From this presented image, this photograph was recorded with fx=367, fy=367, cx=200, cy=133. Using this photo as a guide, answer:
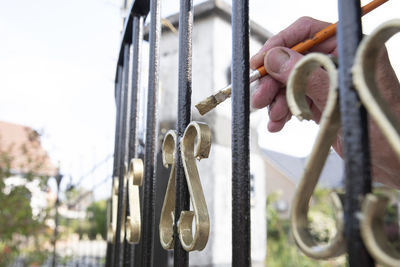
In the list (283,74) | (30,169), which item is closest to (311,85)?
(283,74)

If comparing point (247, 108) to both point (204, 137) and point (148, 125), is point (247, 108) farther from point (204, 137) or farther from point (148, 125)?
point (148, 125)

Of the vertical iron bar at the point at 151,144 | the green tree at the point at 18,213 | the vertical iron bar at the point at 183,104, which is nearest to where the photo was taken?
the vertical iron bar at the point at 183,104

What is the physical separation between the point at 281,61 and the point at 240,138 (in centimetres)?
21

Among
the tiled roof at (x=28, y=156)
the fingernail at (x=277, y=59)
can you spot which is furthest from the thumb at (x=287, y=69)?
the tiled roof at (x=28, y=156)

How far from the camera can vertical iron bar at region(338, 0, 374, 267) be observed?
0.30m

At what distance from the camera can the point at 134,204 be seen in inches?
32.2

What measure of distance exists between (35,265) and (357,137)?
572 cm

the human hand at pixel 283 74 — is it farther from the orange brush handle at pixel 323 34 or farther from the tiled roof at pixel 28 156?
the tiled roof at pixel 28 156

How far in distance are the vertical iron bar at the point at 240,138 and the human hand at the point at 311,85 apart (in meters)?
0.14

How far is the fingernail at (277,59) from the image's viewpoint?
0.62m

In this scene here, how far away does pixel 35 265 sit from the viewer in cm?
514

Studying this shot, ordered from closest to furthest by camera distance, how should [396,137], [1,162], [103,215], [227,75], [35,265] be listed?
[396,137], [227,75], [1,162], [35,265], [103,215]

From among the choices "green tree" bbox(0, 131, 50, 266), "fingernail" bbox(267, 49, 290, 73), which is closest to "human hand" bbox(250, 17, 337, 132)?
"fingernail" bbox(267, 49, 290, 73)

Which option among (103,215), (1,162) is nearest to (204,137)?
(1,162)
